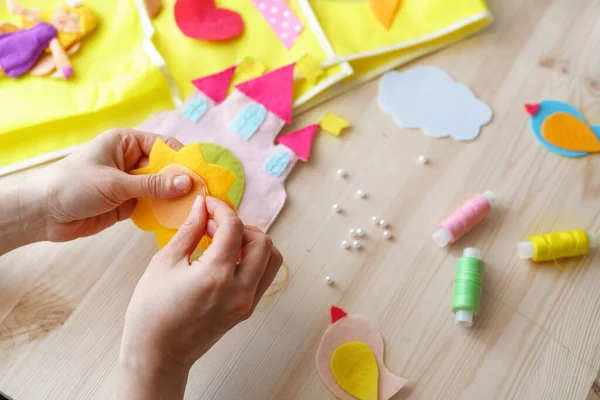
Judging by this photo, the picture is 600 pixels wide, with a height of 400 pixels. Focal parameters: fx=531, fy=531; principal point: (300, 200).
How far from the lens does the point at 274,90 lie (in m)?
0.88

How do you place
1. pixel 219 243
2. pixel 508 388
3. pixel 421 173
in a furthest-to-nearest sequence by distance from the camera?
pixel 421 173 → pixel 508 388 → pixel 219 243

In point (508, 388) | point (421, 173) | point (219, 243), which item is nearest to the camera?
point (219, 243)

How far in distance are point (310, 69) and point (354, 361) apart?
0.47 m

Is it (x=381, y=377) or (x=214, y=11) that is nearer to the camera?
(x=381, y=377)

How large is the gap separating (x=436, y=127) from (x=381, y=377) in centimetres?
41

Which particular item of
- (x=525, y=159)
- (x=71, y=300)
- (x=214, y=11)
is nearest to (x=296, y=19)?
(x=214, y=11)

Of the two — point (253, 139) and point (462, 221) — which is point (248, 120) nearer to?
point (253, 139)

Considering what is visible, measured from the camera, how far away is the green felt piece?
0.81m

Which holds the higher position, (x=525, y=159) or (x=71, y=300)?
(x=71, y=300)

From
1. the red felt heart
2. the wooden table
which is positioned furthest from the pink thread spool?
the red felt heart

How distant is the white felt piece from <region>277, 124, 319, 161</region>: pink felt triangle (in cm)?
14

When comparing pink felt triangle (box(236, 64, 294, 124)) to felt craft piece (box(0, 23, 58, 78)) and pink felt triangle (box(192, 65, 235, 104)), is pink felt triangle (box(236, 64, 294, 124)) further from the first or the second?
felt craft piece (box(0, 23, 58, 78))

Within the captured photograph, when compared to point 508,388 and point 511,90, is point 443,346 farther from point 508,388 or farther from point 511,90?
point 511,90

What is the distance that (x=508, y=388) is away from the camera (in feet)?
2.35
